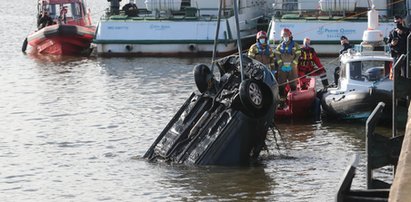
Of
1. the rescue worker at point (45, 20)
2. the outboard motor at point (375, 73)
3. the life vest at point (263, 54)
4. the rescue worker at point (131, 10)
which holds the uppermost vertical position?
the life vest at point (263, 54)

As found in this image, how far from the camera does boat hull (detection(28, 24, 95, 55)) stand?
37.2m

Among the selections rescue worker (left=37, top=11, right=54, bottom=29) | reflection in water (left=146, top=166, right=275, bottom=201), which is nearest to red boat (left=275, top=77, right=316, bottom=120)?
reflection in water (left=146, top=166, right=275, bottom=201)

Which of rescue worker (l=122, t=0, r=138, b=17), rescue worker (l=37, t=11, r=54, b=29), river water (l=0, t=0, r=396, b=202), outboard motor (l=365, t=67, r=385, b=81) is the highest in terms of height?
rescue worker (l=122, t=0, r=138, b=17)

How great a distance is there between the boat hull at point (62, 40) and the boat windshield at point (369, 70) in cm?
1803

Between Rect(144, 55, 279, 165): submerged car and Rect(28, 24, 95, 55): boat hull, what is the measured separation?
812 inches

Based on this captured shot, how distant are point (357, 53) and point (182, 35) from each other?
15.2 meters

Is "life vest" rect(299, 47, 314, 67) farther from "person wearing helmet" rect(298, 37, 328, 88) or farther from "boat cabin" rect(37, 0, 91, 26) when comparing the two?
"boat cabin" rect(37, 0, 91, 26)

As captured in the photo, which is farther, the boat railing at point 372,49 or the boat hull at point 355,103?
the boat railing at point 372,49

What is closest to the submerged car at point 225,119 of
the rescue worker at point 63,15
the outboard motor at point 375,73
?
the outboard motor at point 375,73

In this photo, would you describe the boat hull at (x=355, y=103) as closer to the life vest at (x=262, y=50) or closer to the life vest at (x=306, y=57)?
the life vest at (x=262, y=50)

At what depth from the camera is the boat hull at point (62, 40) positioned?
37.2 meters

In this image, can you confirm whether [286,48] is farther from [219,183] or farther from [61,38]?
[61,38]

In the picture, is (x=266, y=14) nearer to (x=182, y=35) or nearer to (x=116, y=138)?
(x=182, y=35)

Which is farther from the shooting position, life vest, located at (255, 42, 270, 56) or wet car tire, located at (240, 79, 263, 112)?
life vest, located at (255, 42, 270, 56)
